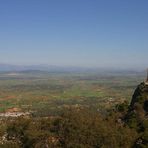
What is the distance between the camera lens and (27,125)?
40.8 metres

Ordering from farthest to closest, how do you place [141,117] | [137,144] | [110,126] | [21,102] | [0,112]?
[21,102] < [0,112] < [141,117] < [110,126] < [137,144]

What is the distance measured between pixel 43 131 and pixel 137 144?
32.7 ft

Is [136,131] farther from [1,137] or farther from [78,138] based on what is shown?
[1,137]

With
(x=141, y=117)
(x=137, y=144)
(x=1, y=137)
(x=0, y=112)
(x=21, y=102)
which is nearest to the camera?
(x=137, y=144)

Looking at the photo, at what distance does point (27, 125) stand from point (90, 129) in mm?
8868

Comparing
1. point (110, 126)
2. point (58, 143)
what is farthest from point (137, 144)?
point (58, 143)

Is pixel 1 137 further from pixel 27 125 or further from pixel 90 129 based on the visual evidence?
pixel 90 129

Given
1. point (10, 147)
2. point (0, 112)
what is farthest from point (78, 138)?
point (0, 112)

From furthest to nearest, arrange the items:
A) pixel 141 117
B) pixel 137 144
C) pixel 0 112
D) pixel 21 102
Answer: pixel 21 102 → pixel 0 112 → pixel 141 117 → pixel 137 144

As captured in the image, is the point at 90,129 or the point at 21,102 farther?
the point at 21,102

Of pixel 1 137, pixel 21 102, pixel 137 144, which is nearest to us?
pixel 137 144

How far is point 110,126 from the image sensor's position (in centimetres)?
3738

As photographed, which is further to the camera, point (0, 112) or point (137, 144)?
point (0, 112)

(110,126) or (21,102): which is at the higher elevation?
(110,126)
